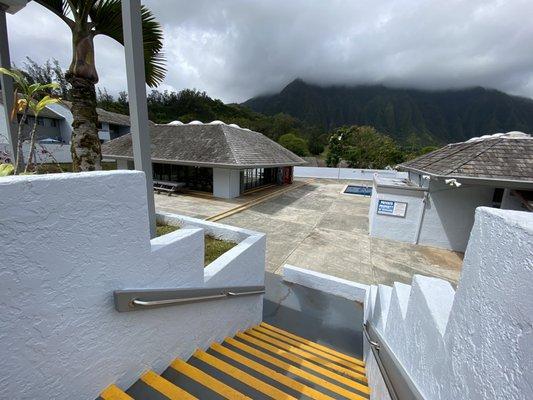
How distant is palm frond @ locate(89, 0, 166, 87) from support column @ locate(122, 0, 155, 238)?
1.27 meters

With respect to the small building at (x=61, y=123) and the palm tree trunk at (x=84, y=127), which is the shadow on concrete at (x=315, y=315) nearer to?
the palm tree trunk at (x=84, y=127)

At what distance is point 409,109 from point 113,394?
151759mm

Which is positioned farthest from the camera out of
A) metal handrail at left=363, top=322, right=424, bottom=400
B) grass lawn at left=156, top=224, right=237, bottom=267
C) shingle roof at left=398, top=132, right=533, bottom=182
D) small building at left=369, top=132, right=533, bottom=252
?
small building at left=369, top=132, right=533, bottom=252

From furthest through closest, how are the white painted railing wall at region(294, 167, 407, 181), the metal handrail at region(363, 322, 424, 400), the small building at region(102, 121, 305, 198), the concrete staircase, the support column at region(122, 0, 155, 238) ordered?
1. the white painted railing wall at region(294, 167, 407, 181)
2. the small building at region(102, 121, 305, 198)
3. the support column at region(122, 0, 155, 238)
4. the concrete staircase
5. the metal handrail at region(363, 322, 424, 400)

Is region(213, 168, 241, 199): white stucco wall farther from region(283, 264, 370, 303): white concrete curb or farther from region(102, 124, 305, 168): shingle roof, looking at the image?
region(283, 264, 370, 303): white concrete curb

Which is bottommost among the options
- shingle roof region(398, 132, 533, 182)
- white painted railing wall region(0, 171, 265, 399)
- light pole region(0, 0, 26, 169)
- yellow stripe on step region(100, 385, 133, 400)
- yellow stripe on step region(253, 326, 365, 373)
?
yellow stripe on step region(253, 326, 365, 373)

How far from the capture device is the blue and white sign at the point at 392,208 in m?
9.74

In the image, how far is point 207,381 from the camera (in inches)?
92.4

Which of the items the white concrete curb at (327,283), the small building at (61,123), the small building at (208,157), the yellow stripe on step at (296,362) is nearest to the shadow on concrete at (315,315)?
the white concrete curb at (327,283)

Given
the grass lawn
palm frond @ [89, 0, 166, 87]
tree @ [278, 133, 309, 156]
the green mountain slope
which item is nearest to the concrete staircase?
the grass lawn

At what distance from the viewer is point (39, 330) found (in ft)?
4.61

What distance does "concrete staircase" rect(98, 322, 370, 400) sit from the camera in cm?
213

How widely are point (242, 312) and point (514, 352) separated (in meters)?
3.83

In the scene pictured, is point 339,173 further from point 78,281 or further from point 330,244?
point 78,281
